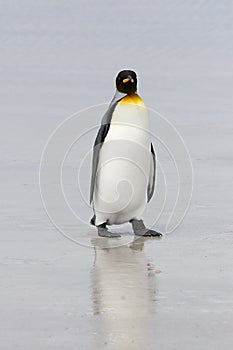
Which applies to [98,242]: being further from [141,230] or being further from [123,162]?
[123,162]

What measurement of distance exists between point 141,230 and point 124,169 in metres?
0.35

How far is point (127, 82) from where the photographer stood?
670 centimetres

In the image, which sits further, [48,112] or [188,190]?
[48,112]

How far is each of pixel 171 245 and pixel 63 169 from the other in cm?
314

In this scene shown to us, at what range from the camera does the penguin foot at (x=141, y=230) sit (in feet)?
21.6

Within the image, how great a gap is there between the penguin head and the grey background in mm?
805

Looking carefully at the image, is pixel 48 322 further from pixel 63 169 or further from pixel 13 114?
pixel 13 114

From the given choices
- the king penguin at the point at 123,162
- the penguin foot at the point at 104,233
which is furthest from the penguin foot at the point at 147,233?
the penguin foot at the point at 104,233

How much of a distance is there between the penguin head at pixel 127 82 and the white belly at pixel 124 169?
0.10 m

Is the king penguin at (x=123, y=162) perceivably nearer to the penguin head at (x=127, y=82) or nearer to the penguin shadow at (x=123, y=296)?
the penguin head at (x=127, y=82)

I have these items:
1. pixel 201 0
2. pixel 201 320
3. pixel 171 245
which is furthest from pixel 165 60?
pixel 201 320

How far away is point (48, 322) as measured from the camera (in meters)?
4.41

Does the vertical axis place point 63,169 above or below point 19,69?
below

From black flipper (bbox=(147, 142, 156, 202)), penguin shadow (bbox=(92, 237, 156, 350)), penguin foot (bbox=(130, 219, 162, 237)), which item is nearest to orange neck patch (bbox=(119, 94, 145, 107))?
black flipper (bbox=(147, 142, 156, 202))
